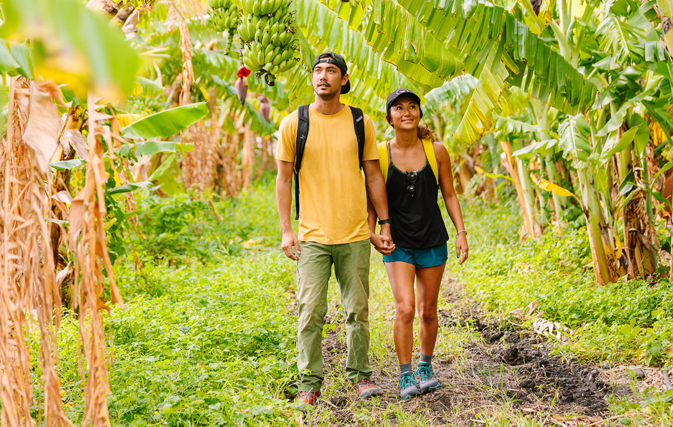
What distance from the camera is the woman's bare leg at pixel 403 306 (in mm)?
3234

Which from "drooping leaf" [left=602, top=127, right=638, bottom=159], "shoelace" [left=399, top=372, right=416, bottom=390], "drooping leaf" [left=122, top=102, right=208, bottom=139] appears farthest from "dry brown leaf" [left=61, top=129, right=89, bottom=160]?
"drooping leaf" [left=602, top=127, right=638, bottom=159]

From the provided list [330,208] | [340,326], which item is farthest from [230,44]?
[340,326]

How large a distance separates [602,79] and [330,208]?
356 centimetres

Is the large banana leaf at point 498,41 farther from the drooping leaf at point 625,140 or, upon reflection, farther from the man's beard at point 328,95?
the man's beard at point 328,95

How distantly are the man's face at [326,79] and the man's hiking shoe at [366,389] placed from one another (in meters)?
1.71

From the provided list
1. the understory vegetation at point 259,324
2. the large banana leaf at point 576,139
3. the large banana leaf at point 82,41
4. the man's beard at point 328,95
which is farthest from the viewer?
the large banana leaf at point 576,139

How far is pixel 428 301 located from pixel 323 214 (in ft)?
2.82

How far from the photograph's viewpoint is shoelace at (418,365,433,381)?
331 cm

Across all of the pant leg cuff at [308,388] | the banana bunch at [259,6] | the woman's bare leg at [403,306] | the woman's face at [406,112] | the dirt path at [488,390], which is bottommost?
the dirt path at [488,390]

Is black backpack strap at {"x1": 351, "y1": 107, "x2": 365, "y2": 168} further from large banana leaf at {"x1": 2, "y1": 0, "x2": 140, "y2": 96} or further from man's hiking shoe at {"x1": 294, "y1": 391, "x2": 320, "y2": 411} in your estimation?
large banana leaf at {"x1": 2, "y1": 0, "x2": 140, "y2": 96}

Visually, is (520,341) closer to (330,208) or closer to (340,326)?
(340,326)

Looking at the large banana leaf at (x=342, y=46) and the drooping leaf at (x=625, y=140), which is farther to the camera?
the large banana leaf at (x=342, y=46)

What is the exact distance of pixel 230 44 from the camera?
3.69 m

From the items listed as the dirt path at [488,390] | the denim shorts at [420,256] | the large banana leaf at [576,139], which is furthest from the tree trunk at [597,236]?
the denim shorts at [420,256]
